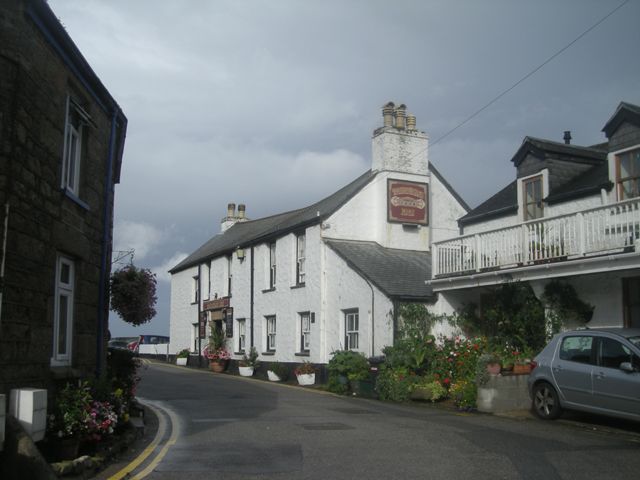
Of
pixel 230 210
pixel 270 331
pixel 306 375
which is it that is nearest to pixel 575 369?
pixel 306 375

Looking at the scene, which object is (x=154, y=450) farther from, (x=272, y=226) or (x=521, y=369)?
(x=272, y=226)

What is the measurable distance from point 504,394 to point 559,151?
7679mm

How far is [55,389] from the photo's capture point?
989cm

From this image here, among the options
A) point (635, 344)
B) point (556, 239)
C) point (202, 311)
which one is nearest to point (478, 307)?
point (556, 239)

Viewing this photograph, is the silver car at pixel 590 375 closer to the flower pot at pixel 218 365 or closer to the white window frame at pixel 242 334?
the white window frame at pixel 242 334

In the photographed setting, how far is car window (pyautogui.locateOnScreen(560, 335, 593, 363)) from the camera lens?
12805mm

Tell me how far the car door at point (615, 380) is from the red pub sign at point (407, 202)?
13.9m

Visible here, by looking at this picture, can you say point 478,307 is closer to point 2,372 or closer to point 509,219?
point 509,219

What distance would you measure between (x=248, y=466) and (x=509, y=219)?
1403 cm

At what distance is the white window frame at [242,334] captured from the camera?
30.9 m

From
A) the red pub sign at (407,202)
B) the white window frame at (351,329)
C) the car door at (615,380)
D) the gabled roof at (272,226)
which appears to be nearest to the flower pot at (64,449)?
the car door at (615,380)

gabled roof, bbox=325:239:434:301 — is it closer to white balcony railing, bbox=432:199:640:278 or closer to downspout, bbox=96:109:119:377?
white balcony railing, bbox=432:199:640:278

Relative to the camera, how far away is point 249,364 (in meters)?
28.9

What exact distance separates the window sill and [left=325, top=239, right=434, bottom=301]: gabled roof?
10881mm
